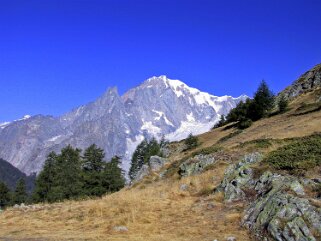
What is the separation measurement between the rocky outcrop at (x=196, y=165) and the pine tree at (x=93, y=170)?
48172 mm

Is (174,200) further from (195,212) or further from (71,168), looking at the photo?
(71,168)

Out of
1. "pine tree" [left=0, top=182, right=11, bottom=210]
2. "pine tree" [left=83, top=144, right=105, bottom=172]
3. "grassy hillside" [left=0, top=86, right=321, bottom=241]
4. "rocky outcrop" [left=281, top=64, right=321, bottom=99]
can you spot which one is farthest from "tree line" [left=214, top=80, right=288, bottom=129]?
"pine tree" [left=0, top=182, right=11, bottom=210]

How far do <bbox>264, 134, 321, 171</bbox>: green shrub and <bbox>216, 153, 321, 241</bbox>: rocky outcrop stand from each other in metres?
1.57

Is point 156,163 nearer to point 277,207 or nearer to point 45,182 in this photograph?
point 45,182

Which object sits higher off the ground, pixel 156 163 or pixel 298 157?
pixel 156 163

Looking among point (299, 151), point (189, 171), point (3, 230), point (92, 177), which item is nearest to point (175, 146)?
point (92, 177)

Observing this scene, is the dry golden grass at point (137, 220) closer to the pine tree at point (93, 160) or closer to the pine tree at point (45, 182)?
the pine tree at point (45, 182)

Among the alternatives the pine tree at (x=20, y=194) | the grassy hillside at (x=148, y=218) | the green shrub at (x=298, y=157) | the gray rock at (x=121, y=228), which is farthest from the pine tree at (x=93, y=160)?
the gray rock at (x=121, y=228)

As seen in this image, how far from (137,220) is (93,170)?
77.3 m

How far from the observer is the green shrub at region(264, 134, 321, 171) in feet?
83.0

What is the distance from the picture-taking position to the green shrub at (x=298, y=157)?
2530 centimetres

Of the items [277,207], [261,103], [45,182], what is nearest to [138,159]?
[45,182]

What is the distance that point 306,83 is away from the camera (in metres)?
99.1

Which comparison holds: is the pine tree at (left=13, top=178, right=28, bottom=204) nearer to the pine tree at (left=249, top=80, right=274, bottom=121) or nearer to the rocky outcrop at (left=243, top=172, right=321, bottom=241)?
the pine tree at (left=249, top=80, right=274, bottom=121)
